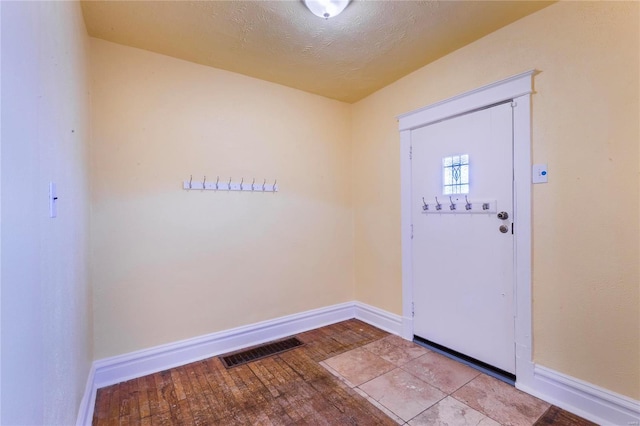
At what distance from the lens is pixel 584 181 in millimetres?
1704

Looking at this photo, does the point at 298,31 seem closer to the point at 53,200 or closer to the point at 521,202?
the point at 53,200

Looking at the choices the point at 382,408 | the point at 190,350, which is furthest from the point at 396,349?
the point at 190,350

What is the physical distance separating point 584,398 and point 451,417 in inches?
29.9

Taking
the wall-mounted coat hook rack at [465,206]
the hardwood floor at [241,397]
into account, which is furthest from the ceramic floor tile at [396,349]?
the wall-mounted coat hook rack at [465,206]

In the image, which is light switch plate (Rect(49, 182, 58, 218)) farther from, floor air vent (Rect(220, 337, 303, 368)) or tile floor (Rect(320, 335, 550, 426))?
tile floor (Rect(320, 335, 550, 426))

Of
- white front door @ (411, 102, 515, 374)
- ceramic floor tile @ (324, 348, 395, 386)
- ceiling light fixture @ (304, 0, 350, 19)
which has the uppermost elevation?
ceiling light fixture @ (304, 0, 350, 19)

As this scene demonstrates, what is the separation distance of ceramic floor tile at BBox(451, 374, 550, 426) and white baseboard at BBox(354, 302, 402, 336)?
2.75ft

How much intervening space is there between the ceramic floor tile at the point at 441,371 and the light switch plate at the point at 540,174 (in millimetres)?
1408

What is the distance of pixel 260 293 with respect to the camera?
107 inches

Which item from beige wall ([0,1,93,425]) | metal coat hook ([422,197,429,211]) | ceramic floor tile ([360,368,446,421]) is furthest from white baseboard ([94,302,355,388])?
metal coat hook ([422,197,429,211])

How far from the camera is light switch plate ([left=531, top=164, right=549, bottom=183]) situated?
72.9 inches

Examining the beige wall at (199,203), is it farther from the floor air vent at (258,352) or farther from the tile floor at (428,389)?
the tile floor at (428,389)

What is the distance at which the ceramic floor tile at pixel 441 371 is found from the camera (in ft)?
6.63

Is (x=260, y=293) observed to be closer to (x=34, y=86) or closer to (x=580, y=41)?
(x=34, y=86)
